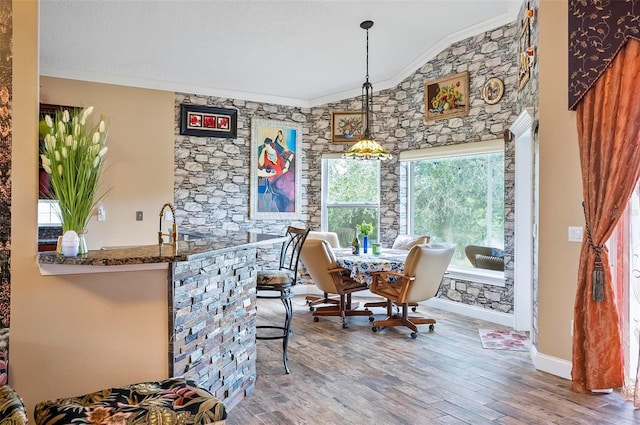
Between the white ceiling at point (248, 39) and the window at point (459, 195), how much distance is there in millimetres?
1314

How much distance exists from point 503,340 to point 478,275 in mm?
1055

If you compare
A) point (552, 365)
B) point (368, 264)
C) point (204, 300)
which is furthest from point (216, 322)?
point (552, 365)

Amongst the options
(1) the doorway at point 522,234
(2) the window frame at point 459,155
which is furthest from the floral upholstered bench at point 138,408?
(2) the window frame at point 459,155

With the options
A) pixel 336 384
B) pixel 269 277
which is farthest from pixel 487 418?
pixel 269 277

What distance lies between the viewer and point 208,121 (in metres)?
6.52

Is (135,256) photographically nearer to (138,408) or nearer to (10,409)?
(138,408)

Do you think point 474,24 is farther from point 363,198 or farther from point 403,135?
point 363,198

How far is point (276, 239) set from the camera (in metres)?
3.53

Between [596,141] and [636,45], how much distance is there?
0.65m

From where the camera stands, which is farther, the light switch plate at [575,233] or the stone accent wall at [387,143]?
the stone accent wall at [387,143]

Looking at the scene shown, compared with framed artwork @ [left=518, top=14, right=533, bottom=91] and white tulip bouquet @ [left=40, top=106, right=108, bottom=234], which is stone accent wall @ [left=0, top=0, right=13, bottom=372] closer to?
white tulip bouquet @ [left=40, top=106, right=108, bottom=234]

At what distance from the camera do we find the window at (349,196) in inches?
267

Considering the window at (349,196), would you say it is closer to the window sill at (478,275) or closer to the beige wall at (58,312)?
the window sill at (478,275)

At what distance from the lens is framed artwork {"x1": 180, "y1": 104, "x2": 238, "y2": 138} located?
637 centimetres
